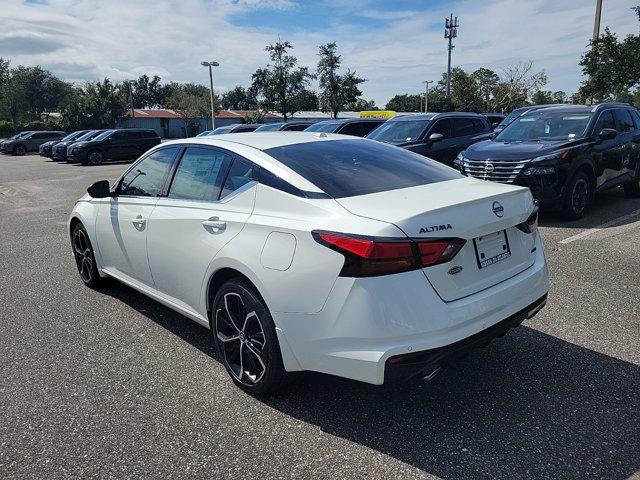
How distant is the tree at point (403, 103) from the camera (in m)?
118

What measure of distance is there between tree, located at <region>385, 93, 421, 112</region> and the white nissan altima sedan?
11825cm

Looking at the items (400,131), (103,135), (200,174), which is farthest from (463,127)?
(103,135)

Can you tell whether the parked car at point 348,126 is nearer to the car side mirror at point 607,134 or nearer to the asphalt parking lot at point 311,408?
the car side mirror at point 607,134

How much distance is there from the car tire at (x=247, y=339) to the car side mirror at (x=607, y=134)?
729 cm

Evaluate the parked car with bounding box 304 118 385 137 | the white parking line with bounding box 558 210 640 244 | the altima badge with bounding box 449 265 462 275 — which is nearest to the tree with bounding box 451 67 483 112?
the parked car with bounding box 304 118 385 137

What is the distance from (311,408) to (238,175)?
5.07ft

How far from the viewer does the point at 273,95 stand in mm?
49250

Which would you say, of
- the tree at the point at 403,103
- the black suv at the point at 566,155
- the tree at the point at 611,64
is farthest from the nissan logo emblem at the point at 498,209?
the tree at the point at 403,103

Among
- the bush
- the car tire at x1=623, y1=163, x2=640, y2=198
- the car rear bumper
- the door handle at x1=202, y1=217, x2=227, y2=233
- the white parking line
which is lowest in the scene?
the white parking line

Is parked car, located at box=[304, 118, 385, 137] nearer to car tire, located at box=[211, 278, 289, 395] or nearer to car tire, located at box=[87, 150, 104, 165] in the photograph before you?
car tire, located at box=[211, 278, 289, 395]

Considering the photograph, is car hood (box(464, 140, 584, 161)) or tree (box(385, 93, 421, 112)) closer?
car hood (box(464, 140, 584, 161))

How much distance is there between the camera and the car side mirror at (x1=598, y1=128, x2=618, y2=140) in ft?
26.5

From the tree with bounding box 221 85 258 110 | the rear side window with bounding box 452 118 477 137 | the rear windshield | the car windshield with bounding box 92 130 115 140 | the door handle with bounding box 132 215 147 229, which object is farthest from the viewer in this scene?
the tree with bounding box 221 85 258 110

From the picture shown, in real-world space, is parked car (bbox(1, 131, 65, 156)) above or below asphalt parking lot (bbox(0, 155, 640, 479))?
above
